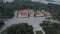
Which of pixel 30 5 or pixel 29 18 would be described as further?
pixel 30 5

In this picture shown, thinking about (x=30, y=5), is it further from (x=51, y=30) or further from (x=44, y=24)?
(x=51, y=30)

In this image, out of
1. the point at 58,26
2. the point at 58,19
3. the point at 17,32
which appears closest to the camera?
the point at 17,32

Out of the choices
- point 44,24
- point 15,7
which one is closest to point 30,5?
point 15,7

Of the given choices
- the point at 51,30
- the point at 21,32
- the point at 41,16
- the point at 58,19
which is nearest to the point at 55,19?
the point at 58,19

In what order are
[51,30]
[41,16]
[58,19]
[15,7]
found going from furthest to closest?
[15,7] < [41,16] < [58,19] < [51,30]

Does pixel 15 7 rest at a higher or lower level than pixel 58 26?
higher

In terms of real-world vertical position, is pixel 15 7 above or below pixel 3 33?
above

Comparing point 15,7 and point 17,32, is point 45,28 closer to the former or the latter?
point 17,32

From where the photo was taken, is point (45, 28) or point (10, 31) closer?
point (10, 31)

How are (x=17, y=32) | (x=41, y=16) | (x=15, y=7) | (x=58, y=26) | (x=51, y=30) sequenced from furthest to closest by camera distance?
(x=15, y=7) < (x=41, y=16) < (x=58, y=26) < (x=51, y=30) < (x=17, y=32)
